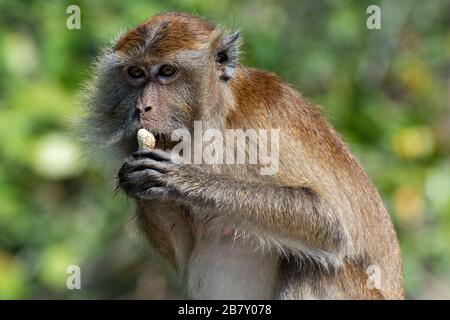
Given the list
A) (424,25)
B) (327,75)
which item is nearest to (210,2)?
(327,75)

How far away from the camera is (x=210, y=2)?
1116 cm

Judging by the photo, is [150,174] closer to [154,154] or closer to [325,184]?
[154,154]

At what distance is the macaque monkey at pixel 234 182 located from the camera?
6500 millimetres

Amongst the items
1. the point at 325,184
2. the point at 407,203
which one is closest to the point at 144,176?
the point at 325,184

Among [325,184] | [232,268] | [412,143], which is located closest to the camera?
[325,184]

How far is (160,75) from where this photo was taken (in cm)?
660

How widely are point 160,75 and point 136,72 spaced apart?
0.19 meters

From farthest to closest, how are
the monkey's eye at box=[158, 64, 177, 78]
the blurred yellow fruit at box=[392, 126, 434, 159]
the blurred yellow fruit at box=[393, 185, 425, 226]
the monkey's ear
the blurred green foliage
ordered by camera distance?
the blurred yellow fruit at box=[392, 126, 434, 159] < the blurred yellow fruit at box=[393, 185, 425, 226] < the blurred green foliage < the monkey's ear < the monkey's eye at box=[158, 64, 177, 78]

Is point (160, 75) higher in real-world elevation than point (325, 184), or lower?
higher

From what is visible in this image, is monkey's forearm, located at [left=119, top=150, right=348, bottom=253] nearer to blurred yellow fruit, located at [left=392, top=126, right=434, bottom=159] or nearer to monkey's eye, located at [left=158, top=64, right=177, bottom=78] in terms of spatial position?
monkey's eye, located at [left=158, top=64, right=177, bottom=78]

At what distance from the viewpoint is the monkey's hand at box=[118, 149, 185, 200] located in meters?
6.25

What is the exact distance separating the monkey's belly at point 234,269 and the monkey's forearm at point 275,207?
13.9 inches

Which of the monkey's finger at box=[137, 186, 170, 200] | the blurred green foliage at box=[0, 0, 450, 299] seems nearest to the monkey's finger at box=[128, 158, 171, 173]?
the monkey's finger at box=[137, 186, 170, 200]
